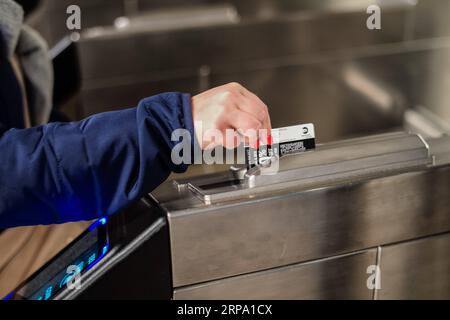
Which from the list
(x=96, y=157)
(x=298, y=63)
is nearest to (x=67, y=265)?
(x=96, y=157)

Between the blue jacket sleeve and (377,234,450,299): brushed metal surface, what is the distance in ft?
1.28

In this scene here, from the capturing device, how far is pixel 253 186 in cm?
88

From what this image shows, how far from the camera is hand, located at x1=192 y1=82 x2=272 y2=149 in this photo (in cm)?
78

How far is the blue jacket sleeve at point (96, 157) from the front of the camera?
2.56 ft

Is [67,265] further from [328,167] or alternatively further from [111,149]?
[328,167]

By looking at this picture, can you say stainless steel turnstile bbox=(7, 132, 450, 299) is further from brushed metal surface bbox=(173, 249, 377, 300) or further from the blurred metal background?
the blurred metal background

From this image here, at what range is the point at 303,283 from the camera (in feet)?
3.07

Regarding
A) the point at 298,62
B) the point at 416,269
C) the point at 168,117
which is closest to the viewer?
the point at 168,117

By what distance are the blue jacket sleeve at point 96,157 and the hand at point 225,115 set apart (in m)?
0.02

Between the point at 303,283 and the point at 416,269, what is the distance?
0.65 ft

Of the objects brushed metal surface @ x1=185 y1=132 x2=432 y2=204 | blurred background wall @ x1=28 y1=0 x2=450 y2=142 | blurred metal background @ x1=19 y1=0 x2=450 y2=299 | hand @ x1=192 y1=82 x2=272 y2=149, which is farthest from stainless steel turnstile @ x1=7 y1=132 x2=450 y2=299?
blurred background wall @ x1=28 y1=0 x2=450 y2=142

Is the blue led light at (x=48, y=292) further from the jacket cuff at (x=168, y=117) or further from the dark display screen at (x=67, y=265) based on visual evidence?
the jacket cuff at (x=168, y=117)

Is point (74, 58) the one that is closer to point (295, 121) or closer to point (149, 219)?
point (295, 121)
